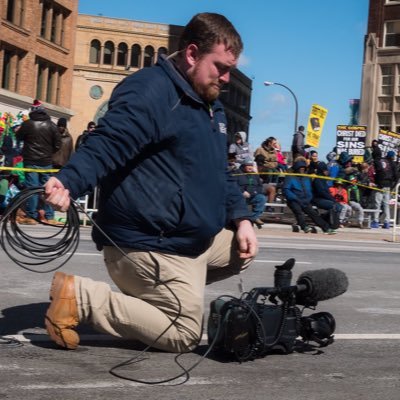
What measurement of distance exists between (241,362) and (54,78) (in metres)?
47.7

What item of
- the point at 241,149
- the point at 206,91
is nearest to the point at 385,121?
the point at 241,149

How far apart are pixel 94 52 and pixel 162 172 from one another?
7799cm

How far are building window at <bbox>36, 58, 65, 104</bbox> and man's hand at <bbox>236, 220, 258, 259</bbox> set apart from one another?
44377 millimetres

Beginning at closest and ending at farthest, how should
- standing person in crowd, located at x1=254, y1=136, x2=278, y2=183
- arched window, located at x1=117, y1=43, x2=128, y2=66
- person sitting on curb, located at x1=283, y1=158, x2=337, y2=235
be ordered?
person sitting on curb, located at x1=283, y1=158, x2=337, y2=235
standing person in crowd, located at x1=254, y1=136, x2=278, y2=183
arched window, located at x1=117, y1=43, x2=128, y2=66

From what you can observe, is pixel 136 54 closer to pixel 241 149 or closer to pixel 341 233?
pixel 241 149

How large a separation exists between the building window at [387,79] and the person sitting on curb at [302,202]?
4600cm

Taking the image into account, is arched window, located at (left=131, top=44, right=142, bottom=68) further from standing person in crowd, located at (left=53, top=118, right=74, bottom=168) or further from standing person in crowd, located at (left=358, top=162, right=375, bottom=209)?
standing person in crowd, located at (left=53, top=118, right=74, bottom=168)

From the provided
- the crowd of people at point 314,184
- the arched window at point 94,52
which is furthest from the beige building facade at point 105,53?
the crowd of people at point 314,184

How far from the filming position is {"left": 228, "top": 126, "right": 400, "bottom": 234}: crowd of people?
18.9m

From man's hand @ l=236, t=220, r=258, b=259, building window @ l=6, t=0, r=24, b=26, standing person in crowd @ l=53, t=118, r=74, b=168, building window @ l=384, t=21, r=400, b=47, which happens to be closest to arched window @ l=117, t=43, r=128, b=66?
building window @ l=384, t=21, r=400, b=47

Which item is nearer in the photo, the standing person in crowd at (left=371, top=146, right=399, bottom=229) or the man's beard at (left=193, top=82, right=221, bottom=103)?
the man's beard at (left=193, top=82, right=221, bottom=103)

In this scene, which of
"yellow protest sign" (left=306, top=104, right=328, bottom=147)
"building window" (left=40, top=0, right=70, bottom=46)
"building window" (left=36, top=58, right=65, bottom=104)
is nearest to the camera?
"yellow protest sign" (left=306, top=104, right=328, bottom=147)

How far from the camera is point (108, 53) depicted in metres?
81.5

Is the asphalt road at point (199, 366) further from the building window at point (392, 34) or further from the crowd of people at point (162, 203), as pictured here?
the building window at point (392, 34)
